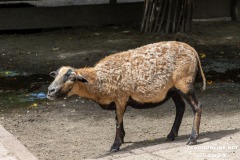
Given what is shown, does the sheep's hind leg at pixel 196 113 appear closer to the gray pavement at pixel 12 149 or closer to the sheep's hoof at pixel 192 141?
the sheep's hoof at pixel 192 141

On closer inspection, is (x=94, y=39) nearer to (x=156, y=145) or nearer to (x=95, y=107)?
(x=95, y=107)

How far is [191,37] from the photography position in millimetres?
17172

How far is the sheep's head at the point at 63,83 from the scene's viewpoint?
27.2ft

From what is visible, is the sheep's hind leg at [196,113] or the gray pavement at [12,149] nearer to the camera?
the gray pavement at [12,149]

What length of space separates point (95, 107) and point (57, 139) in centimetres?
179

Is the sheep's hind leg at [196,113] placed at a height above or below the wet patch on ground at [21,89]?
above

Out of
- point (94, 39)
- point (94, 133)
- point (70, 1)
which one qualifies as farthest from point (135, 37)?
point (94, 133)

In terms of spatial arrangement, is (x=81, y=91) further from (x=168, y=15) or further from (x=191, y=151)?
(x=168, y=15)

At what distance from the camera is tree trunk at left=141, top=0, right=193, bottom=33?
17.5 m

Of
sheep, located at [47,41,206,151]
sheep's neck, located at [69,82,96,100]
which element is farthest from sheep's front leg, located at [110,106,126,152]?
sheep's neck, located at [69,82,96,100]

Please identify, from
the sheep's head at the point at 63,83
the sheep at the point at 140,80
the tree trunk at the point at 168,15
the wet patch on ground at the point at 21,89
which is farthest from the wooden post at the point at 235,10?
the sheep's head at the point at 63,83

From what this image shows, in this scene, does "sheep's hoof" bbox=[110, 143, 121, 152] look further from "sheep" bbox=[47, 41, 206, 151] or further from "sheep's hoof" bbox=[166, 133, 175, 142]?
"sheep's hoof" bbox=[166, 133, 175, 142]

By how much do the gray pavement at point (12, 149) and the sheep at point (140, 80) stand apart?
0.92 meters

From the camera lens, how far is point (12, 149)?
875 centimetres
